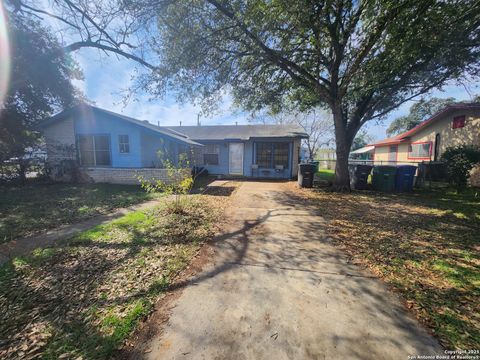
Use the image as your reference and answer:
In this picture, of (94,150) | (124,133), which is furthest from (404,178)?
(94,150)

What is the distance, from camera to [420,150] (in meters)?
16.3

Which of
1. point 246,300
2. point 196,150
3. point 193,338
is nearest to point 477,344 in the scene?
point 246,300

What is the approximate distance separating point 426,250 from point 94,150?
15.2 metres

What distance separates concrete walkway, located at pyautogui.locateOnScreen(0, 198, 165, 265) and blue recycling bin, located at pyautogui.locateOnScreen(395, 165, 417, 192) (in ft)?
37.7

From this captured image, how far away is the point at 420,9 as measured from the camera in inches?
256

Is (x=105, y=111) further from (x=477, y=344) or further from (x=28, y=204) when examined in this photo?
(x=477, y=344)

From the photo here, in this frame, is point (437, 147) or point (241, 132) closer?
point (437, 147)

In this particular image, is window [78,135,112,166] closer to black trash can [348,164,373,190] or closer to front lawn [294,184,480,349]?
front lawn [294,184,480,349]

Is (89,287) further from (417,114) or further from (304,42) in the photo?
(417,114)

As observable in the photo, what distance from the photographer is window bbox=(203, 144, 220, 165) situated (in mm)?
16344

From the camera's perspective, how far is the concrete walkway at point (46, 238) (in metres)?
3.91

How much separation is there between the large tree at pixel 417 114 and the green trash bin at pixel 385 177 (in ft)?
87.5

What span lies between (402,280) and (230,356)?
270cm

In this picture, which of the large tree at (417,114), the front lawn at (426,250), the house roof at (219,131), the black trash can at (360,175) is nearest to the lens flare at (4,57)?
the house roof at (219,131)
